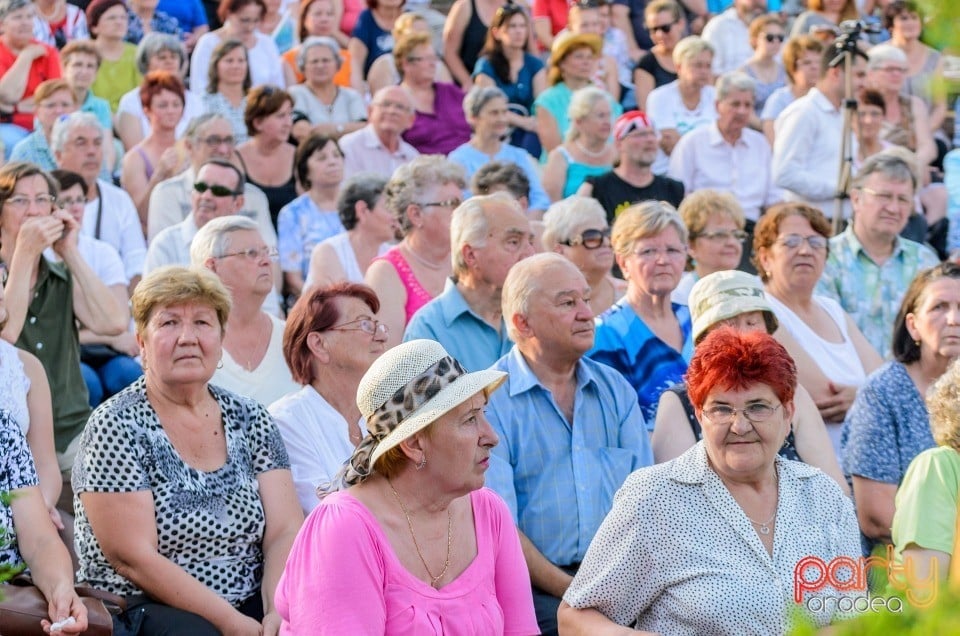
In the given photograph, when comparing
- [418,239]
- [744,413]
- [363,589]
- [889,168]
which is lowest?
[418,239]

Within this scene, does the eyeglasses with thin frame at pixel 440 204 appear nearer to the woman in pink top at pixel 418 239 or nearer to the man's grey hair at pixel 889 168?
the woman in pink top at pixel 418 239

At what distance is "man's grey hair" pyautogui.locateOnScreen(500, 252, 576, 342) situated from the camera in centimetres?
493

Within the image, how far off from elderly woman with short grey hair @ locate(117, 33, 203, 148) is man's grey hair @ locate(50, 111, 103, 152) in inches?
46.4

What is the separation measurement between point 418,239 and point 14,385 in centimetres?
238

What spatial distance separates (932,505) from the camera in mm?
4418

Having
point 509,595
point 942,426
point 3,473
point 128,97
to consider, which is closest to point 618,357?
point 942,426

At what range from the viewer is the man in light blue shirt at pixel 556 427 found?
4699 mm

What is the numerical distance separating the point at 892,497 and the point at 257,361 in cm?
256

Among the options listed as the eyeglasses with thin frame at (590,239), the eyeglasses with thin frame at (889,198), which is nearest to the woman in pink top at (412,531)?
the eyeglasses with thin frame at (590,239)

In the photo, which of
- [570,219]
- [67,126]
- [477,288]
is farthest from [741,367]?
[67,126]

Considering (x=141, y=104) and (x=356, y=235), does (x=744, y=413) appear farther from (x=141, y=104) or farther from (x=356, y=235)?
(x=141, y=104)

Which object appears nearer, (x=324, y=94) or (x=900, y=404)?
(x=900, y=404)

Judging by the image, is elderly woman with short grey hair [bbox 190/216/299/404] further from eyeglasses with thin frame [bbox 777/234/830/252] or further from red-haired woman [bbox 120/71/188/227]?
red-haired woman [bbox 120/71/188/227]

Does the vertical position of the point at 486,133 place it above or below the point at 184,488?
below
